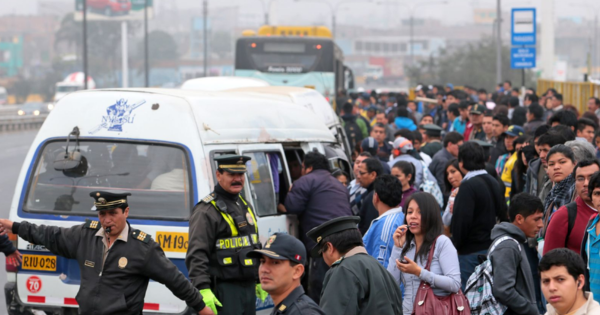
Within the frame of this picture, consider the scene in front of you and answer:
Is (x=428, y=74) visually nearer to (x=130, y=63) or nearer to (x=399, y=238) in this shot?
(x=130, y=63)

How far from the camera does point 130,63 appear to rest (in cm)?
12369

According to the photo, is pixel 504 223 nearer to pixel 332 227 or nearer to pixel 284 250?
pixel 332 227

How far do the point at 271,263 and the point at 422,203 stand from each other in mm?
1818

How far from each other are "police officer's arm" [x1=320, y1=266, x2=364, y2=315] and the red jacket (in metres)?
1.64

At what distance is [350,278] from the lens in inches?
177

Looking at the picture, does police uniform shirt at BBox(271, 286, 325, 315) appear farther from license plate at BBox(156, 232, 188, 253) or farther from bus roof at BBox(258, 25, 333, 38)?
bus roof at BBox(258, 25, 333, 38)

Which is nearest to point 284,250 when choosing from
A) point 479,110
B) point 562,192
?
point 562,192

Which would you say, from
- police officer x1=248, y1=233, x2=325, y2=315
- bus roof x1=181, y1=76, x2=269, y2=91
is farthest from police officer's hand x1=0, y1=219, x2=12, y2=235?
bus roof x1=181, y1=76, x2=269, y2=91

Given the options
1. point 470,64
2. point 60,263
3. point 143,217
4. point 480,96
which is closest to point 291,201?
point 143,217

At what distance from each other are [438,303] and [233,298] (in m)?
1.50

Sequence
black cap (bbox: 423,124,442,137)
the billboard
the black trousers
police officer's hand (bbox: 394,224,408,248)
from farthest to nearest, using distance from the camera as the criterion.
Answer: the billboard < black cap (bbox: 423,124,442,137) < the black trousers < police officer's hand (bbox: 394,224,408,248)

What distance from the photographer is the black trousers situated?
620cm

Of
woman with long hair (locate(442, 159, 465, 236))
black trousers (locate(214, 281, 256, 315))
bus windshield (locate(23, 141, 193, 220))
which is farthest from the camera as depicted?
woman with long hair (locate(442, 159, 465, 236))

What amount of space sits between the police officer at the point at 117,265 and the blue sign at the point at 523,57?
23330mm
